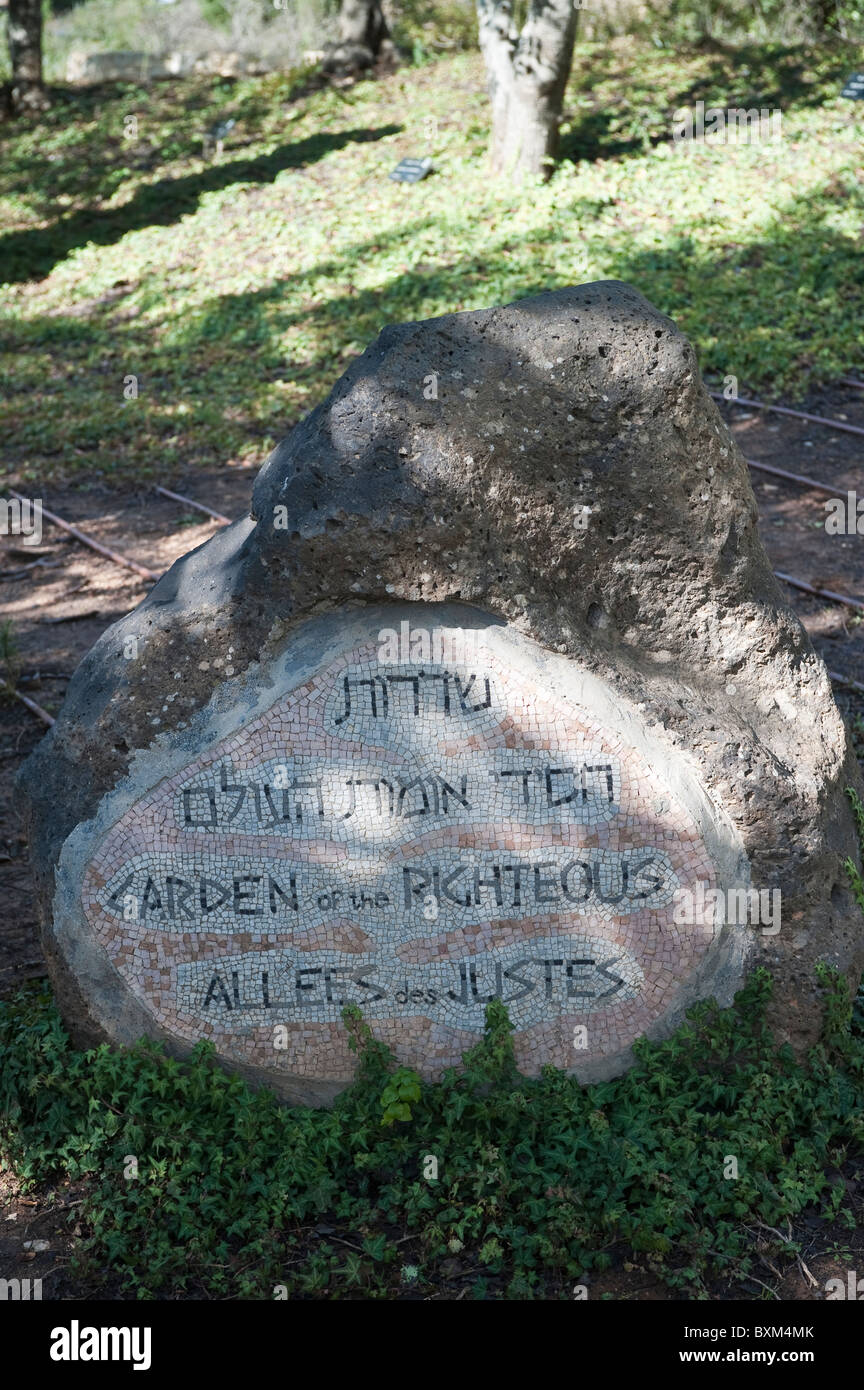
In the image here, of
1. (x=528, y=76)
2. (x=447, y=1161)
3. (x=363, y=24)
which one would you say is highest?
(x=363, y=24)

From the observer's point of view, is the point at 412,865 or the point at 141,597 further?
the point at 141,597

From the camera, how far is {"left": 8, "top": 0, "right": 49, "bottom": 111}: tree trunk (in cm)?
1717

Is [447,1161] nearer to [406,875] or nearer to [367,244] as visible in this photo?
[406,875]

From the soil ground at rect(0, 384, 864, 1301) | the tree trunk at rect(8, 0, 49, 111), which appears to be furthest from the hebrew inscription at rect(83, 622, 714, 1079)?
the tree trunk at rect(8, 0, 49, 111)

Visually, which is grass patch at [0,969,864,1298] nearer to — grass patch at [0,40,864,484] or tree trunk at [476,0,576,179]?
grass patch at [0,40,864,484]

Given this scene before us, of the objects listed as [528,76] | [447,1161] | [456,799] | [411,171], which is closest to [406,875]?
[456,799]

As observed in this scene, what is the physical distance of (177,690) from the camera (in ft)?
14.0

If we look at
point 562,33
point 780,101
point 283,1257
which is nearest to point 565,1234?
point 283,1257

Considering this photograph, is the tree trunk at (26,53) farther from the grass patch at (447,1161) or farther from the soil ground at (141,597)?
the grass patch at (447,1161)

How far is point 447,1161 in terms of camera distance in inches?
159

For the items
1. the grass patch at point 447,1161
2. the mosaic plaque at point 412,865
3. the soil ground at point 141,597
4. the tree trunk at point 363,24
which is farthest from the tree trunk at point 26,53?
the grass patch at point 447,1161

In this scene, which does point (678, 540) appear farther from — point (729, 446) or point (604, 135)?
point (604, 135)

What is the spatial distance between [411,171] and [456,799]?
1118 cm

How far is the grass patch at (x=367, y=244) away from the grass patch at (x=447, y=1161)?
21.7 feet
